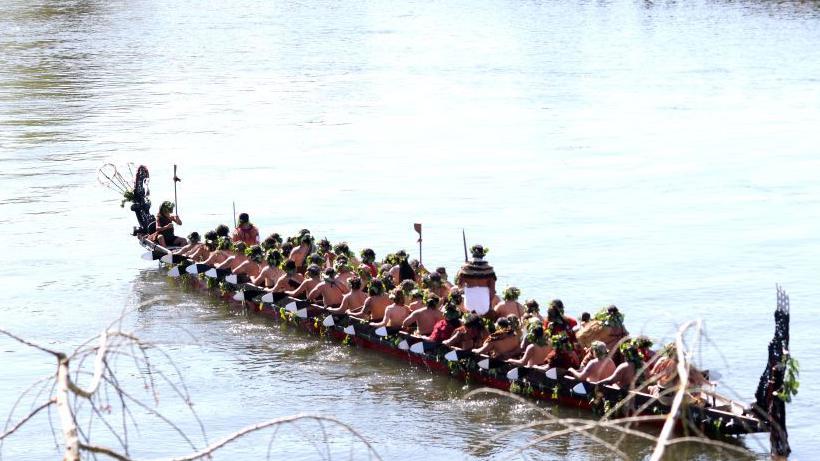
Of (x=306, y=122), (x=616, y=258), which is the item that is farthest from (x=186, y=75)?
(x=616, y=258)

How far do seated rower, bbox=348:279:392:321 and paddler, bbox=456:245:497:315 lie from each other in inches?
66.3

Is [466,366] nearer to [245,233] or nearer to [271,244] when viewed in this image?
[271,244]

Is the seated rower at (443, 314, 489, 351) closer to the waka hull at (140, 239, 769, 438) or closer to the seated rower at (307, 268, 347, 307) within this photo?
the waka hull at (140, 239, 769, 438)

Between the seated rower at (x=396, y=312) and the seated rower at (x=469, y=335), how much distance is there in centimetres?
129

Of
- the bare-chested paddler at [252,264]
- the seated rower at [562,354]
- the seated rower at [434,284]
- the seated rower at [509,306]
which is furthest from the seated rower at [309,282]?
the seated rower at [562,354]

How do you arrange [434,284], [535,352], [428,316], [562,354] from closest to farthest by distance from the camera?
[562,354]
[535,352]
[428,316]
[434,284]

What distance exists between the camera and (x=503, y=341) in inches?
817

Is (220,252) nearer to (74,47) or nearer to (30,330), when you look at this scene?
(30,330)

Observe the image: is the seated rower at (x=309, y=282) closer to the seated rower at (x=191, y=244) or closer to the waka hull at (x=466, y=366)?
the waka hull at (x=466, y=366)

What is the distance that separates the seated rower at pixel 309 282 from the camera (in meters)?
24.5

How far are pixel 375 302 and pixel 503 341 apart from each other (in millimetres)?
3248

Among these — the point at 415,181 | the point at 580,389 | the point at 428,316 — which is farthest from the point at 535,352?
the point at 415,181

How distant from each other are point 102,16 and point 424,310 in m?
71.0

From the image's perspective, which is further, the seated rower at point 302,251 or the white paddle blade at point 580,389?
the seated rower at point 302,251
